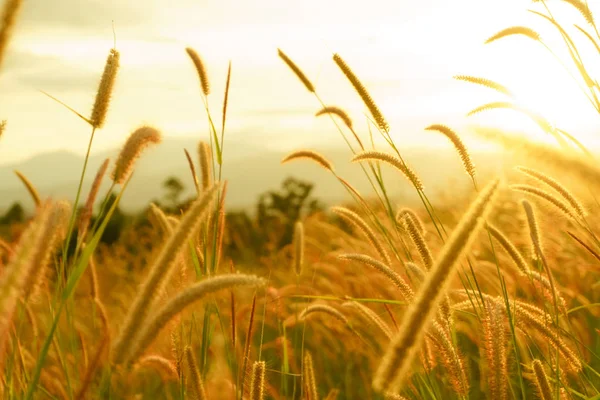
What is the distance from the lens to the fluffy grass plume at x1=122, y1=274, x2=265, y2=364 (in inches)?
34.4

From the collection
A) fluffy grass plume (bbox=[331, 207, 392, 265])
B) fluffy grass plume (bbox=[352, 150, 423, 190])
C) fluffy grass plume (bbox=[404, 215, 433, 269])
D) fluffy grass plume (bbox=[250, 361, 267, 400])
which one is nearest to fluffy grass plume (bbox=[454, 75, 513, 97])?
fluffy grass plume (bbox=[352, 150, 423, 190])

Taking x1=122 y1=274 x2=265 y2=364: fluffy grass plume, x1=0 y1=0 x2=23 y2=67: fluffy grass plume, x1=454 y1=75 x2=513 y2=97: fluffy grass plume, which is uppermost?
x1=454 y1=75 x2=513 y2=97: fluffy grass plume

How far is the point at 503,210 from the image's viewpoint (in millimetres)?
6867

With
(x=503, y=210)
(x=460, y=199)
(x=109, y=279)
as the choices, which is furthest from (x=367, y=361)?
(x=109, y=279)

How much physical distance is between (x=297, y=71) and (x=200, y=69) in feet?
1.55

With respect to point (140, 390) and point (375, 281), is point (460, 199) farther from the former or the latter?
point (140, 390)

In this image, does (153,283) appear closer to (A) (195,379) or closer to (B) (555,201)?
(A) (195,379)

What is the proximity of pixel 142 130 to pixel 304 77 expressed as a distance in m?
1.24

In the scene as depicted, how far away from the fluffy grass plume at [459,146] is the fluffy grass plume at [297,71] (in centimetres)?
78

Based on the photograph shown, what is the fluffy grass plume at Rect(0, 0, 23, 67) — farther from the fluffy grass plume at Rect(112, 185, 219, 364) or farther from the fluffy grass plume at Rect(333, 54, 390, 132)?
the fluffy grass plume at Rect(333, 54, 390, 132)

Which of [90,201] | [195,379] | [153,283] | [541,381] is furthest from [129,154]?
[541,381]

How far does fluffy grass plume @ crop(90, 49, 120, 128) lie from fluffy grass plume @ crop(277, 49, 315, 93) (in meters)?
1.11

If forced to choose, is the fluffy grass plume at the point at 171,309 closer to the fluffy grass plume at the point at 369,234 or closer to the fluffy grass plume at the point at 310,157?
the fluffy grass plume at the point at 369,234

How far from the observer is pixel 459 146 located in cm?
199
